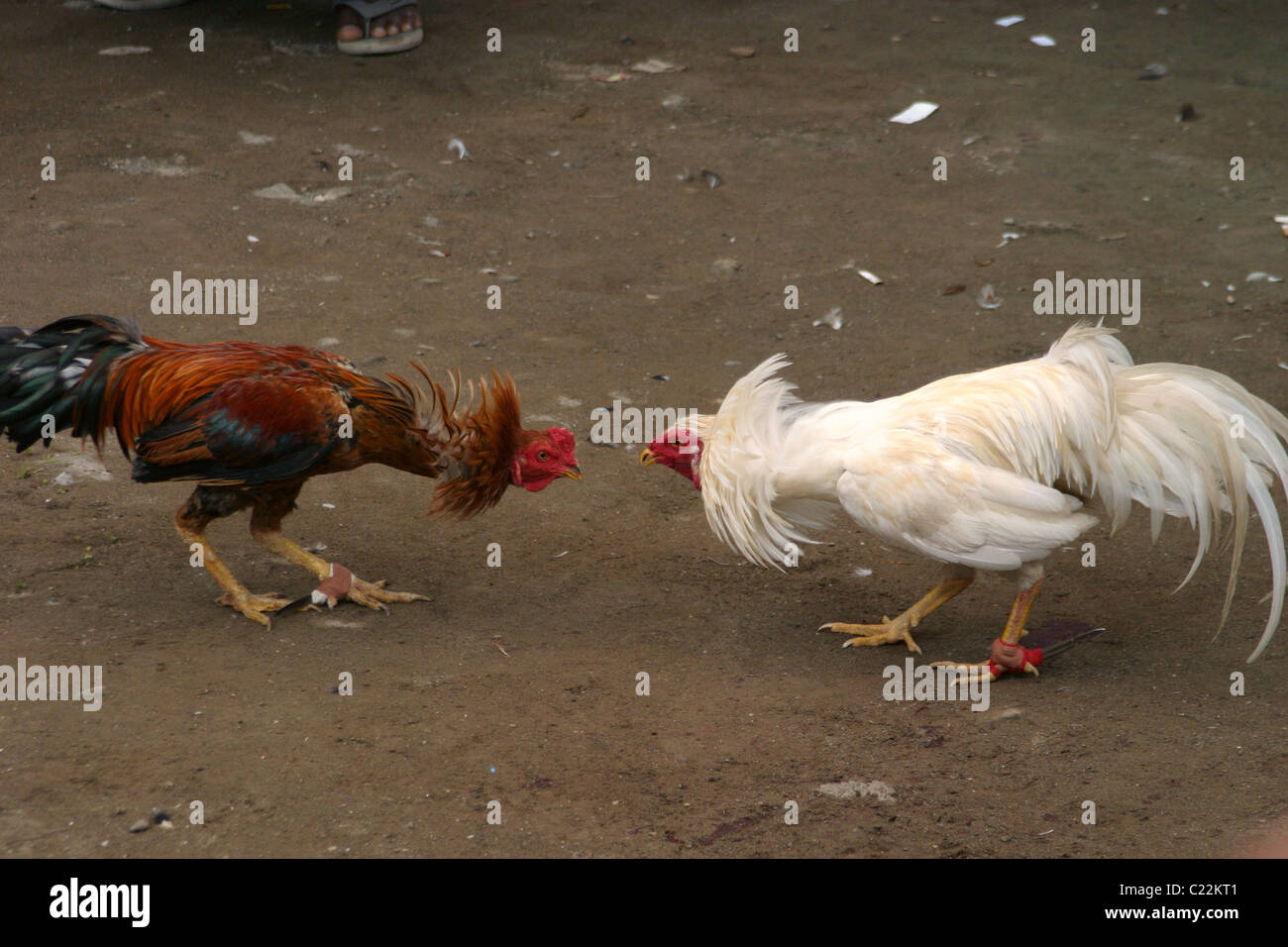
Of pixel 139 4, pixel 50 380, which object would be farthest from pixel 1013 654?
pixel 139 4

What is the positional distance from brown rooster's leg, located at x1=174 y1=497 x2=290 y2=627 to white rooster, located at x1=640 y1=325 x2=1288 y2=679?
192cm

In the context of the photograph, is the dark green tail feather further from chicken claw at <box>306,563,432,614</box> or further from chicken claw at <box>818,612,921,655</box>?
chicken claw at <box>818,612,921,655</box>

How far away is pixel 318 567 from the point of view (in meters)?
5.46

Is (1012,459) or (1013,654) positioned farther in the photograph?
(1013,654)

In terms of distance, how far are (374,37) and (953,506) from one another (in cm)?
860

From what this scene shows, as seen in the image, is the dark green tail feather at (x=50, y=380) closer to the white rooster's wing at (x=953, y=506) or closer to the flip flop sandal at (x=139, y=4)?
the white rooster's wing at (x=953, y=506)

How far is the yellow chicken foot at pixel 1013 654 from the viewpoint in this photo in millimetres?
4980

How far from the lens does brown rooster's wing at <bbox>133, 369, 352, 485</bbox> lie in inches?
193

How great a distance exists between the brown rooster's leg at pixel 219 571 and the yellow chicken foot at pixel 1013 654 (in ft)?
9.30

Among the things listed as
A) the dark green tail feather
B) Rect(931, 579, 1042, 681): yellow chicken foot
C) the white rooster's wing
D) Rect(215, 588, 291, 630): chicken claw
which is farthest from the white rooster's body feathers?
the dark green tail feather

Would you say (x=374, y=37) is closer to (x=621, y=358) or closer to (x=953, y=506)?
(x=621, y=358)

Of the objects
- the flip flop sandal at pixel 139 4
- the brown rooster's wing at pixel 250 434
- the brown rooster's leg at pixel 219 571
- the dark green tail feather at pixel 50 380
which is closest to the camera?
the brown rooster's wing at pixel 250 434

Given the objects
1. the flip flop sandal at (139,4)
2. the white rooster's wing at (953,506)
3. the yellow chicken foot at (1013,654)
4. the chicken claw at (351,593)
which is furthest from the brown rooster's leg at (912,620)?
the flip flop sandal at (139,4)

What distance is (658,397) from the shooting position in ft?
23.7
